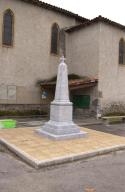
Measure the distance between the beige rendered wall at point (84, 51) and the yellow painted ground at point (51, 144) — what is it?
25.7 ft

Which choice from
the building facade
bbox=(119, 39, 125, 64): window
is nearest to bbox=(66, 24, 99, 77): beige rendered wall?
the building facade

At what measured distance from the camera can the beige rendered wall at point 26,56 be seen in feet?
53.1

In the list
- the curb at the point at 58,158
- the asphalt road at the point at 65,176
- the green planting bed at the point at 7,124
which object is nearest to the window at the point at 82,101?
the green planting bed at the point at 7,124

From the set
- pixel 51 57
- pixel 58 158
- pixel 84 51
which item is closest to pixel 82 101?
pixel 84 51

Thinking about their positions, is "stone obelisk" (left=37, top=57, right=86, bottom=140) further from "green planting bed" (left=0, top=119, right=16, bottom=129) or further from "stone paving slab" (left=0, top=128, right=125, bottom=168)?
"green planting bed" (left=0, top=119, right=16, bottom=129)

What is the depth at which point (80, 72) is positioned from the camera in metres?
18.3

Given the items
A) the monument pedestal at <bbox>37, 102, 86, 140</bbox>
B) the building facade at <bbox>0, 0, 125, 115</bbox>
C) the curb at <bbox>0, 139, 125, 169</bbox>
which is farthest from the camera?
the building facade at <bbox>0, 0, 125, 115</bbox>

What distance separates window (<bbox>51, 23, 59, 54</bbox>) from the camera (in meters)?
18.5

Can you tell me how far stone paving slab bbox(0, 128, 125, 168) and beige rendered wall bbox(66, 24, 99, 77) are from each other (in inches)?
309

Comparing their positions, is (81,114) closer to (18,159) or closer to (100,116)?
(100,116)

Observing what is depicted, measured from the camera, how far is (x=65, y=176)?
572 cm

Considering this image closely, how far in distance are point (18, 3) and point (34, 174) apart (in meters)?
13.7

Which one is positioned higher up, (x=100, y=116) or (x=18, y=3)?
(x=18, y=3)

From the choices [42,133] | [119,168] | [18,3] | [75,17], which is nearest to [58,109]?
[42,133]
